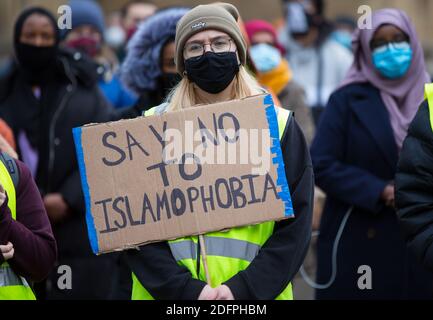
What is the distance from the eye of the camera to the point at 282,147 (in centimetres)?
480

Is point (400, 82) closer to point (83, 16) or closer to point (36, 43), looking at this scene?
point (36, 43)

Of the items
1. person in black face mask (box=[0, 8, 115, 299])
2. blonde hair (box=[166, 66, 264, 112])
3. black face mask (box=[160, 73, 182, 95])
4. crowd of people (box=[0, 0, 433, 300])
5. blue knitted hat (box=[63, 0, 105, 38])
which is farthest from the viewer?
blue knitted hat (box=[63, 0, 105, 38])

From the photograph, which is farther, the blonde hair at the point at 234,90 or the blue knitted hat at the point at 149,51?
the blue knitted hat at the point at 149,51

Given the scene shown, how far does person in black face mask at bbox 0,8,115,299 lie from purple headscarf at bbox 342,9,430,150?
1760 millimetres

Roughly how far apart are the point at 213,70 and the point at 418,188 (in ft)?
3.22

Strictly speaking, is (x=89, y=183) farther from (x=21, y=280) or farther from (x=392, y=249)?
(x=392, y=249)

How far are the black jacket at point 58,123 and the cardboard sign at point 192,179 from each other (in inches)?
92.1

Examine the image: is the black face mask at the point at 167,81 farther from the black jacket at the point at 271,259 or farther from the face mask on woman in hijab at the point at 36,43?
the black jacket at the point at 271,259

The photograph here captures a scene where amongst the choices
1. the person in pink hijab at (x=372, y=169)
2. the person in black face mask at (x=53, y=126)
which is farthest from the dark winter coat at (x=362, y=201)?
the person in black face mask at (x=53, y=126)

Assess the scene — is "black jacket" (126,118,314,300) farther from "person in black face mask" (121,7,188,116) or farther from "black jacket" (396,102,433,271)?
→ "person in black face mask" (121,7,188,116)

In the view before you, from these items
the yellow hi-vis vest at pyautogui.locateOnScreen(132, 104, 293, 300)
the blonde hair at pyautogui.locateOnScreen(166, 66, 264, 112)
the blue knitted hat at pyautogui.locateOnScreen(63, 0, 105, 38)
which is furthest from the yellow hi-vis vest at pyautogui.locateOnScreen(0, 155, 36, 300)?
the blue knitted hat at pyautogui.locateOnScreen(63, 0, 105, 38)

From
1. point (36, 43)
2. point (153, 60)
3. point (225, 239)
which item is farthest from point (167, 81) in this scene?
point (225, 239)

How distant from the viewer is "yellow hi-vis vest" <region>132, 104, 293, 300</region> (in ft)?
15.4

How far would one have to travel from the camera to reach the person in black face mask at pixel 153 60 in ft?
21.8
